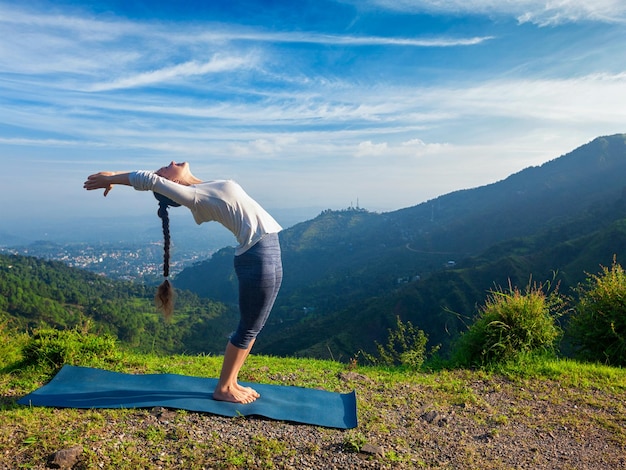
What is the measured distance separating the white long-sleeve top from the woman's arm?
0.23 feet

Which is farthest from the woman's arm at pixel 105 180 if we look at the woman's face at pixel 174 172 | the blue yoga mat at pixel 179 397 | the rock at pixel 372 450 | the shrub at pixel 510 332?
the shrub at pixel 510 332

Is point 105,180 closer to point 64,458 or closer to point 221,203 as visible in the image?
point 221,203

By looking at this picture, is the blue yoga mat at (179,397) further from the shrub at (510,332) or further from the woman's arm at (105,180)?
the shrub at (510,332)

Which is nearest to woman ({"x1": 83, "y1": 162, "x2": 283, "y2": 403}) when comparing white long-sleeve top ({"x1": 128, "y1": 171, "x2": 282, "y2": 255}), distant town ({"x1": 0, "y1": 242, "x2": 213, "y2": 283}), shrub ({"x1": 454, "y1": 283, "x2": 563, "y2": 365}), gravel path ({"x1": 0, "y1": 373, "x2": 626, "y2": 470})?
white long-sleeve top ({"x1": 128, "y1": 171, "x2": 282, "y2": 255})

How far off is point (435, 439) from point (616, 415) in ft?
5.83

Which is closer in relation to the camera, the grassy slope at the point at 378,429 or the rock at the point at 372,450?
the grassy slope at the point at 378,429

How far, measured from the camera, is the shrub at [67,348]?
4129 millimetres

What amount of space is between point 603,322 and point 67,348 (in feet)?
21.1

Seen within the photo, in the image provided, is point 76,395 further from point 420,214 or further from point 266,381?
point 420,214

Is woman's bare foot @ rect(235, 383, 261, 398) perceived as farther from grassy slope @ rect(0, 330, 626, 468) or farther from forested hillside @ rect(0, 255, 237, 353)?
forested hillside @ rect(0, 255, 237, 353)

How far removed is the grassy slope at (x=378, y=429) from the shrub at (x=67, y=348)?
7 centimetres

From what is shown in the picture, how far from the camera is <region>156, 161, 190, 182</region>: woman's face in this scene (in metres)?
3.27

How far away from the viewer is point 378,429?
125 inches

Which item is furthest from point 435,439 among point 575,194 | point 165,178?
point 575,194
